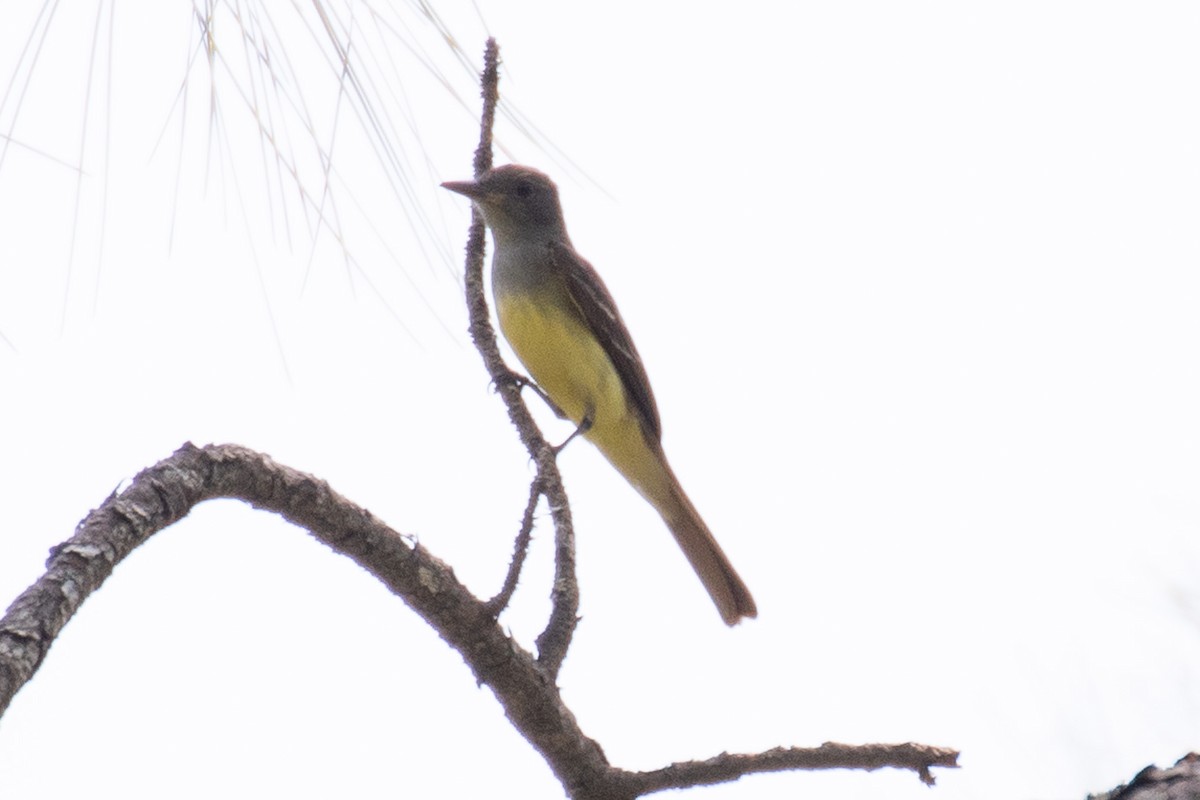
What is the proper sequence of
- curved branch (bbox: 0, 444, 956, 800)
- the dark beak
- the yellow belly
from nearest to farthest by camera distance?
curved branch (bbox: 0, 444, 956, 800)
the dark beak
the yellow belly

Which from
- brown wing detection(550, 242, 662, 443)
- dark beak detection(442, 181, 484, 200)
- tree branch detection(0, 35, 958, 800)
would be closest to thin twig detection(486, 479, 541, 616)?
tree branch detection(0, 35, 958, 800)

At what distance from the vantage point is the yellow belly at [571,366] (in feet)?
13.7

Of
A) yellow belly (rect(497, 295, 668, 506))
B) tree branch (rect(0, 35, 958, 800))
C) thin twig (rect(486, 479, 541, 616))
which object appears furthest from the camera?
yellow belly (rect(497, 295, 668, 506))

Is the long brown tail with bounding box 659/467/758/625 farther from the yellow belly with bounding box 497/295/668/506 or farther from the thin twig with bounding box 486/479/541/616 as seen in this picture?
the thin twig with bounding box 486/479/541/616

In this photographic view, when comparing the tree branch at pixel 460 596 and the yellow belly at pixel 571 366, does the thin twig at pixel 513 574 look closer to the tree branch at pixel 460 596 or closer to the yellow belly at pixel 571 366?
the tree branch at pixel 460 596

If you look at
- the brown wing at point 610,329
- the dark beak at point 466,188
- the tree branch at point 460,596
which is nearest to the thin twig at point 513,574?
the tree branch at point 460,596

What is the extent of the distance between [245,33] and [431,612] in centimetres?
105

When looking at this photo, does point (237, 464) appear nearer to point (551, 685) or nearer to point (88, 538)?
point (88, 538)

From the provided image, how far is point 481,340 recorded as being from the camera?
2.83 meters

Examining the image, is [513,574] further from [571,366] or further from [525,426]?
[571,366]

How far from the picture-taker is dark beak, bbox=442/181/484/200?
157 inches

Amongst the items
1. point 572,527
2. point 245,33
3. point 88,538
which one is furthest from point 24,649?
point 245,33

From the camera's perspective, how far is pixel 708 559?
458 centimetres

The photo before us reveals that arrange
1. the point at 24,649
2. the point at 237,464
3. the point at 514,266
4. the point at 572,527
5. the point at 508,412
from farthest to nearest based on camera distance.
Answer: the point at 514,266 → the point at 508,412 → the point at 572,527 → the point at 237,464 → the point at 24,649
